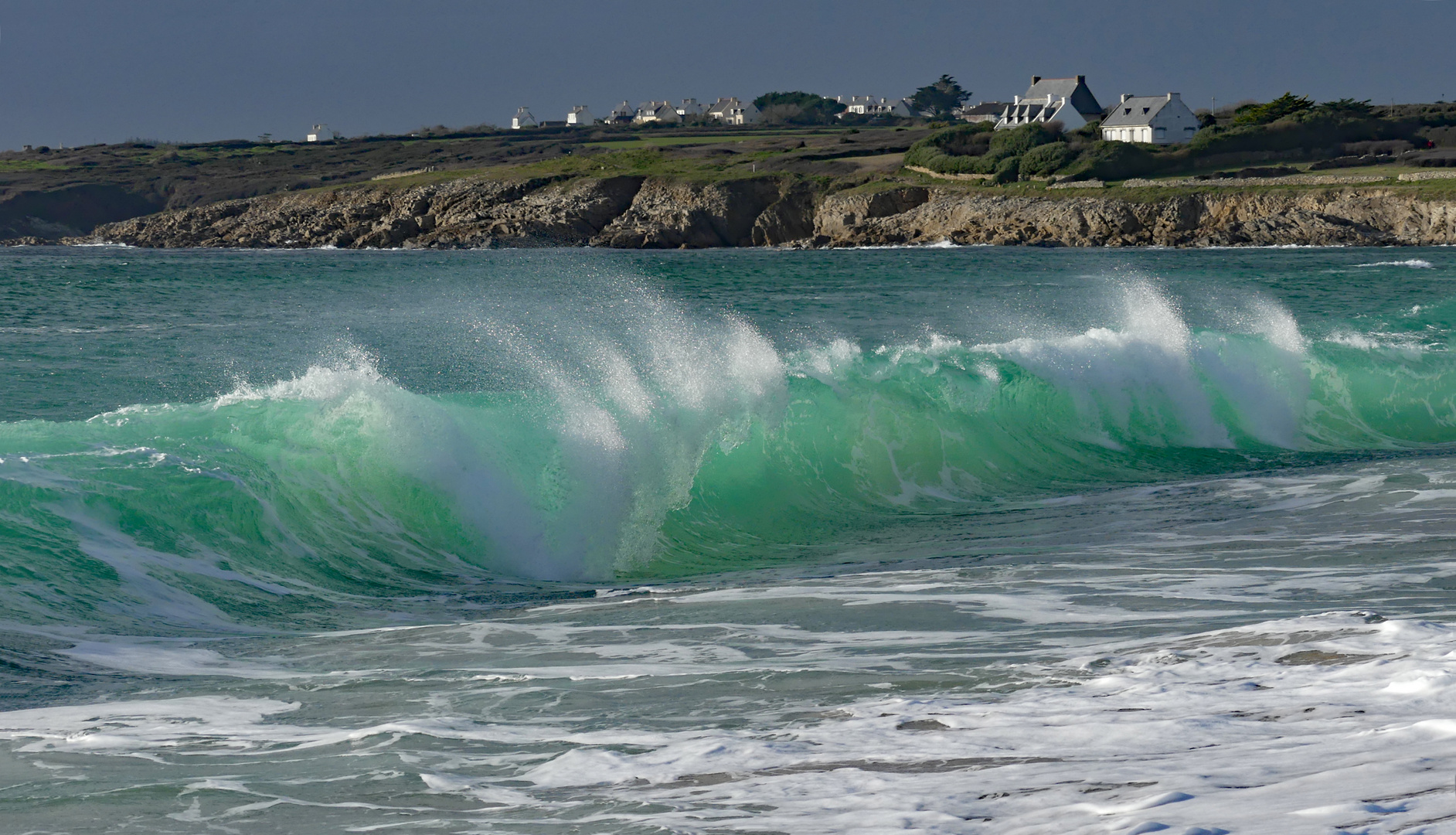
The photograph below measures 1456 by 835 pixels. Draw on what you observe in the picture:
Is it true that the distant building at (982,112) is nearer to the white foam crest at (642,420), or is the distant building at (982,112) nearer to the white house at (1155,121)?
the white house at (1155,121)

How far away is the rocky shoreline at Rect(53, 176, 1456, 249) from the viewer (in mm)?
71125

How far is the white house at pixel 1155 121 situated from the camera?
329ft

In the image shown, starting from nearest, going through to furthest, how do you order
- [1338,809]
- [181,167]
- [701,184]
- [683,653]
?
[1338,809] → [683,653] → [701,184] → [181,167]

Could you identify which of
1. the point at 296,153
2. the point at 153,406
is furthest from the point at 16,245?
the point at 153,406

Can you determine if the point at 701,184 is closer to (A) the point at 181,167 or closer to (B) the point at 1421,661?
(A) the point at 181,167

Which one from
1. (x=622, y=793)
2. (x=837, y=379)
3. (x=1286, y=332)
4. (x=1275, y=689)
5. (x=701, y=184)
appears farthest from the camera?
(x=701, y=184)

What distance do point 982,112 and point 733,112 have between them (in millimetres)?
38240

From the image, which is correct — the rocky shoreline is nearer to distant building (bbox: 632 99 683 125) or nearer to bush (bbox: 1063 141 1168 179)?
bush (bbox: 1063 141 1168 179)

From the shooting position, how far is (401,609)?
8.82 metres

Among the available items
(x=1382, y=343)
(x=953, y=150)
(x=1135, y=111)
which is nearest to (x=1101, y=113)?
(x=1135, y=111)

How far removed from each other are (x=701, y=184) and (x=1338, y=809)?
85244 millimetres

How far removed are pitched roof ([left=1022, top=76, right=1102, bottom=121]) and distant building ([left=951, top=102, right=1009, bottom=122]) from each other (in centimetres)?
3019

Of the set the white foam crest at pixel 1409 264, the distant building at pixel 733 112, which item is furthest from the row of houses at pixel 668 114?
the white foam crest at pixel 1409 264

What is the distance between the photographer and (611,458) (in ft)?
41.4
